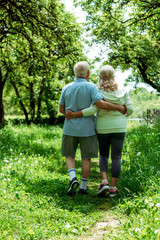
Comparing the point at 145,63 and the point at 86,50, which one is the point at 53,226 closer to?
the point at 145,63

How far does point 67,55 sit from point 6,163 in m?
5.59

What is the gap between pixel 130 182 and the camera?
4.38 m

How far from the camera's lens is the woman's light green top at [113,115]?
4301 mm

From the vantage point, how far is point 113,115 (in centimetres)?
435

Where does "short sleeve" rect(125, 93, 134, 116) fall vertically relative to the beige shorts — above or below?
above

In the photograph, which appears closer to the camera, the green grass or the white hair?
the green grass

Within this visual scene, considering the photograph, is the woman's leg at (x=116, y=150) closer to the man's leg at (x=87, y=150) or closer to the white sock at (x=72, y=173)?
the man's leg at (x=87, y=150)

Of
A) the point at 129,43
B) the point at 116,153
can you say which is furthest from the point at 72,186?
the point at 129,43

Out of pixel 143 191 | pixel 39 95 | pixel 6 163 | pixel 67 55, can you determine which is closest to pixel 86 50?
pixel 39 95

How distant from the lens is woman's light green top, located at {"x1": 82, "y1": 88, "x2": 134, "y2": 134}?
430 cm

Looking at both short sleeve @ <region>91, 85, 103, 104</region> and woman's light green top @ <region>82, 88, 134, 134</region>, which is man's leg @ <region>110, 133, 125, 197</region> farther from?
short sleeve @ <region>91, 85, 103, 104</region>

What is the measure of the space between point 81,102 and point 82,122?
0.32 metres

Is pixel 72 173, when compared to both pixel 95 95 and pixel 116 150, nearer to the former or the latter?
pixel 116 150

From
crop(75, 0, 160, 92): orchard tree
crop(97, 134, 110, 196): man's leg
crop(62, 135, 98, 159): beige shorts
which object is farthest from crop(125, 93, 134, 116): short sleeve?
crop(75, 0, 160, 92): orchard tree
